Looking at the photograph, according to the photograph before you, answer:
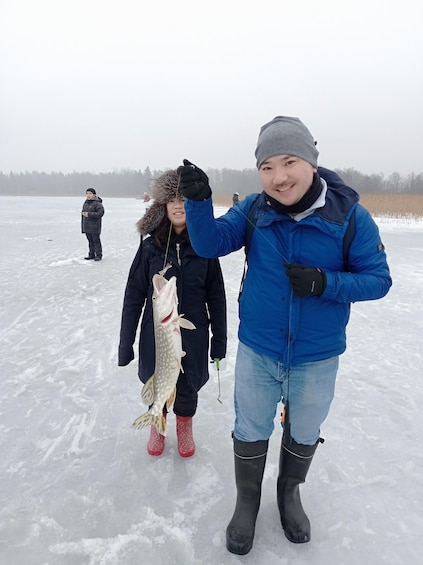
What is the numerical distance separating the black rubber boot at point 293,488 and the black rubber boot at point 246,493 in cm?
14

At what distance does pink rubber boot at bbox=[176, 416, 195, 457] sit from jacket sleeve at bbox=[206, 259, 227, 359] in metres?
0.52

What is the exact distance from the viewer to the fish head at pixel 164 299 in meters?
2.03

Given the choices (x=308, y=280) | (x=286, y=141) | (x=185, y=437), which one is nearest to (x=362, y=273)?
(x=308, y=280)

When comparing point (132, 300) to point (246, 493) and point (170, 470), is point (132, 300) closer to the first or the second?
point (170, 470)

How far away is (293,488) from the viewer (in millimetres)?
2146

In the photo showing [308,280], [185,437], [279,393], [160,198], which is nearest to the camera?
[308,280]

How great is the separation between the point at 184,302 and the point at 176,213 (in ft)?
1.95

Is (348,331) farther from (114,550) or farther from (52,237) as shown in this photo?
(52,237)

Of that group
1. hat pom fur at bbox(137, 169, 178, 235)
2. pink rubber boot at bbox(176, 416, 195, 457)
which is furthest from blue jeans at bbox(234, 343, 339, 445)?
hat pom fur at bbox(137, 169, 178, 235)

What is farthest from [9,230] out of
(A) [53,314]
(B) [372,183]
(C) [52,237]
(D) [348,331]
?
(B) [372,183]

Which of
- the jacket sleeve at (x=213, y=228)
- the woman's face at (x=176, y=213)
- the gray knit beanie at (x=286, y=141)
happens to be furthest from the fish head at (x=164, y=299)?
the gray knit beanie at (x=286, y=141)

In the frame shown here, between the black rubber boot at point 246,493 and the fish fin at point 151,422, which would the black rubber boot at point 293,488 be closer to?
the black rubber boot at point 246,493

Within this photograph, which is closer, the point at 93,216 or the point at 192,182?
the point at 192,182

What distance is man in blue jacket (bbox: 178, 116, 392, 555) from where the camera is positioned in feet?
5.54
